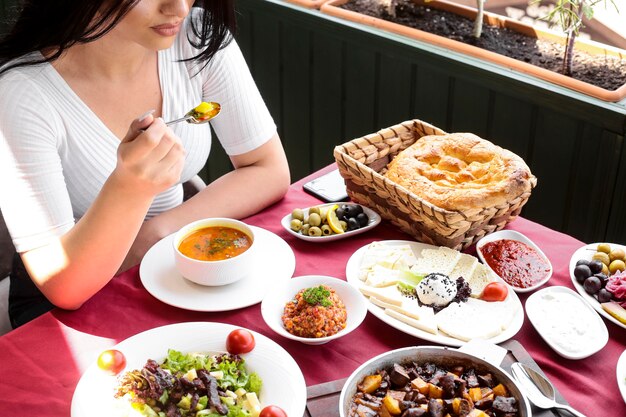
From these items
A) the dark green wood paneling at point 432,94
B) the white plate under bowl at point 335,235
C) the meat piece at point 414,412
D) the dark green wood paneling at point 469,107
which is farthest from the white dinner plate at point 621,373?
the dark green wood paneling at point 432,94

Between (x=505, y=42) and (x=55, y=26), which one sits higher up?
(x=55, y=26)

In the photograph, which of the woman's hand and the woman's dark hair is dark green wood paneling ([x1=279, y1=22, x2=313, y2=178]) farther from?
the woman's hand

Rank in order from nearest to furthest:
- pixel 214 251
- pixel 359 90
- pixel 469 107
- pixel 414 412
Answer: pixel 414 412 < pixel 214 251 < pixel 469 107 < pixel 359 90

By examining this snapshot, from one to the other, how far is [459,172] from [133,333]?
843 mm

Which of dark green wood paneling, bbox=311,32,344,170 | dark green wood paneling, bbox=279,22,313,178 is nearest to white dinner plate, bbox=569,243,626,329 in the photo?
dark green wood paneling, bbox=311,32,344,170

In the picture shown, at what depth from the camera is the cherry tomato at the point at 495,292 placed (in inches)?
57.1

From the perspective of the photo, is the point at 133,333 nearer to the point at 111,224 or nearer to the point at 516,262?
the point at 111,224

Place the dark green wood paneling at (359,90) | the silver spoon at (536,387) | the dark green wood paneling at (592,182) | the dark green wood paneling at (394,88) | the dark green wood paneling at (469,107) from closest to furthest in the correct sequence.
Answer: the silver spoon at (536,387) → the dark green wood paneling at (592,182) → the dark green wood paneling at (469,107) → the dark green wood paneling at (394,88) → the dark green wood paneling at (359,90)

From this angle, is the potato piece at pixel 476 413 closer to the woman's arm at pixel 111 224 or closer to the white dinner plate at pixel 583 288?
the white dinner plate at pixel 583 288

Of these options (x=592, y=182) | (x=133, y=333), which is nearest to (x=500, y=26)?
(x=592, y=182)

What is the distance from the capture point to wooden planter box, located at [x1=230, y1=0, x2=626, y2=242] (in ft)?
7.79

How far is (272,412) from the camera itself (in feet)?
3.71

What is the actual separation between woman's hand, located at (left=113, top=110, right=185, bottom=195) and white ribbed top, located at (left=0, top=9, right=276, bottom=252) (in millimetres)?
270

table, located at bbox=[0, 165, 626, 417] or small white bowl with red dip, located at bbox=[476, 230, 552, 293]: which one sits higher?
small white bowl with red dip, located at bbox=[476, 230, 552, 293]
